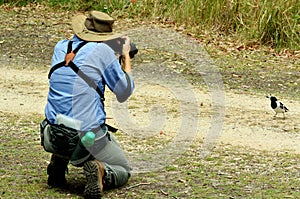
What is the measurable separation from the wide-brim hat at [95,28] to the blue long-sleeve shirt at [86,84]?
61 millimetres

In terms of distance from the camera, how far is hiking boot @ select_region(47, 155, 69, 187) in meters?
5.18

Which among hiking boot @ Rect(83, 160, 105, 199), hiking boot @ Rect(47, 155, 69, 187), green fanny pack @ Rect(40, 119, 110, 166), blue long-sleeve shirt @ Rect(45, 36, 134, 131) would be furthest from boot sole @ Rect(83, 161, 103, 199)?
hiking boot @ Rect(47, 155, 69, 187)

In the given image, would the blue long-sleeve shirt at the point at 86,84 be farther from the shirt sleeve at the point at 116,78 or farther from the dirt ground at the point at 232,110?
the dirt ground at the point at 232,110

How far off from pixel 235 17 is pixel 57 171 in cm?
734

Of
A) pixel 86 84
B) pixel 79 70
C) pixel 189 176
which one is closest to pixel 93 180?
pixel 86 84

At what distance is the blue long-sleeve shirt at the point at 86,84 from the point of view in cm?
491

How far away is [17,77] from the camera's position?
9.62 m

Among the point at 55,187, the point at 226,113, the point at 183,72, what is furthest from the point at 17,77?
the point at 55,187

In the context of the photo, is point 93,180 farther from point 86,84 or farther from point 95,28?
point 95,28

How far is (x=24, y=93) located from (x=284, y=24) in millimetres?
4719

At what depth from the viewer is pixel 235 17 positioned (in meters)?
11.9

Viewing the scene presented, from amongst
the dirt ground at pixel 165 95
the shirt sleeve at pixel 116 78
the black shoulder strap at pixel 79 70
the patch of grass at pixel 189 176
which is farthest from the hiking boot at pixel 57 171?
the dirt ground at pixel 165 95

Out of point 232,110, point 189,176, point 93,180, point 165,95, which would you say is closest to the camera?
point 93,180

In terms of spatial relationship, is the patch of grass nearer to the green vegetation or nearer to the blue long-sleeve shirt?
the blue long-sleeve shirt
